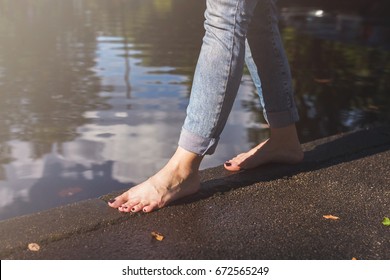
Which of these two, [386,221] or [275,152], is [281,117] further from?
[386,221]

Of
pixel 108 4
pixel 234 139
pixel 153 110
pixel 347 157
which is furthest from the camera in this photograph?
pixel 108 4

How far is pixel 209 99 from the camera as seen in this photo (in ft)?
9.62

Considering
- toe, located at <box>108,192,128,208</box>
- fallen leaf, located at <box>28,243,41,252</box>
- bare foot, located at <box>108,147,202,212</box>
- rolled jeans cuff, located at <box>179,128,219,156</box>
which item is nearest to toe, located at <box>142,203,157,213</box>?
bare foot, located at <box>108,147,202,212</box>

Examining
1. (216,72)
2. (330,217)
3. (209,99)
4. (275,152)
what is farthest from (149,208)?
(275,152)

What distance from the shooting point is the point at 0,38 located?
31.9ft

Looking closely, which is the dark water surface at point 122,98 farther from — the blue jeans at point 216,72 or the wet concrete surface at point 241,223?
the blue jeans at point 216,72

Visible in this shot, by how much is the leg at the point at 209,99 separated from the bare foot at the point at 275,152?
1.63ft

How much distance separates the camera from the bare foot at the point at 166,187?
290cm

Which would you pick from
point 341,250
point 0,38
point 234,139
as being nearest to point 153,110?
point 234,139

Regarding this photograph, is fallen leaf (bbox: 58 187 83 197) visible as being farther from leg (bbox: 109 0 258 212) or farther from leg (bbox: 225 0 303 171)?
leg (bbox: 225 0 303 171)

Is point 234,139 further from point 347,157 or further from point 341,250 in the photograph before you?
point 341,250

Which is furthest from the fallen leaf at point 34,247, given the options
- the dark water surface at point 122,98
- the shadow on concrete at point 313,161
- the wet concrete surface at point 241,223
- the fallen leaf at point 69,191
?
the fallen leaf at point 69,191

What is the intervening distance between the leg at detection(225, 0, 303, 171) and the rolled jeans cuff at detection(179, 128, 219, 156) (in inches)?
19.5
